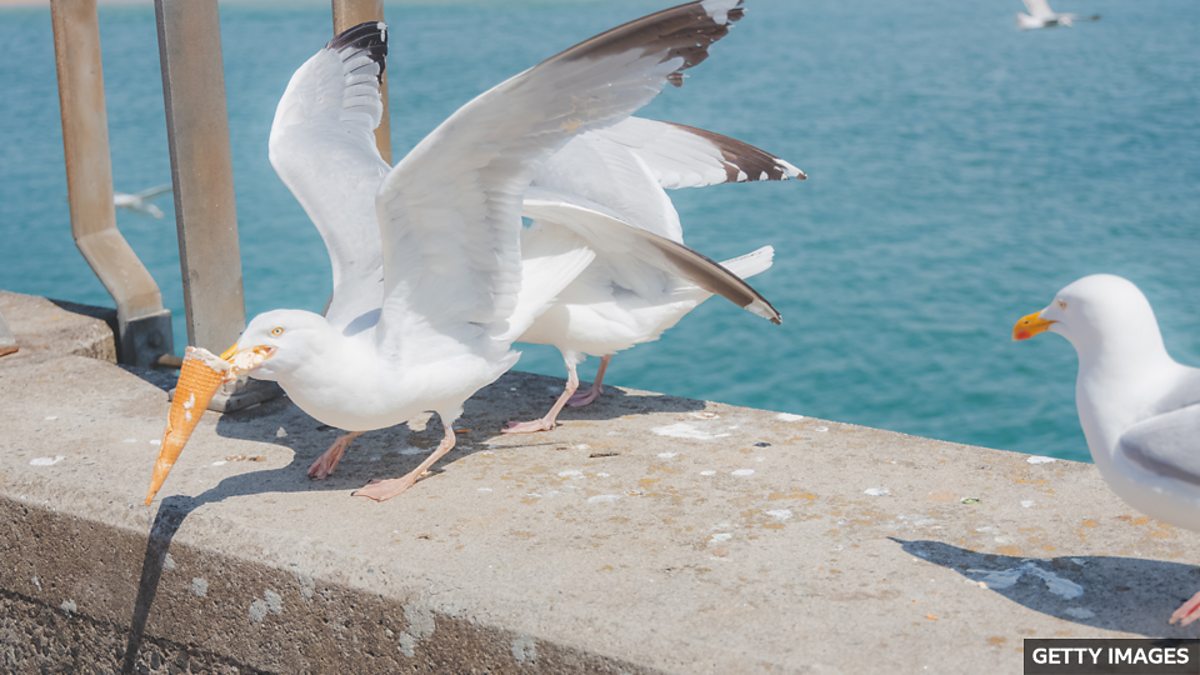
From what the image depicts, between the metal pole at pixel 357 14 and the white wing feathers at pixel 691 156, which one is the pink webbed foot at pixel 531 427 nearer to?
the white wing feathers at pixel 691 156

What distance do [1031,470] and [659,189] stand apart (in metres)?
1.05

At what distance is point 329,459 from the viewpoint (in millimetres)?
2723

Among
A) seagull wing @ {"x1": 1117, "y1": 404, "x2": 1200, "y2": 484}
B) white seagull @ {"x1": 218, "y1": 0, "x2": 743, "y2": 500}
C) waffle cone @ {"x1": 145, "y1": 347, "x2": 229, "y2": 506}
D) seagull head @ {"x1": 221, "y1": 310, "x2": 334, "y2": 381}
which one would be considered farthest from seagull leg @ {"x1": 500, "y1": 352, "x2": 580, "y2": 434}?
seagull wing @ {"x1": 1117, "y1": 404, "x2": 1200, "y2": 484}

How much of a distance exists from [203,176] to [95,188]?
885mm

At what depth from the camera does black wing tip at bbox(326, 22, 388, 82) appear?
3152 mm

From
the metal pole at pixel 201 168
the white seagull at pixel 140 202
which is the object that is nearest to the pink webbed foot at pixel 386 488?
the metal pole at pixel 201 168

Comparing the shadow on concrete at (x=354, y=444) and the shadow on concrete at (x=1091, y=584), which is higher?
the shadow on concrete at (x=1091, y=584)

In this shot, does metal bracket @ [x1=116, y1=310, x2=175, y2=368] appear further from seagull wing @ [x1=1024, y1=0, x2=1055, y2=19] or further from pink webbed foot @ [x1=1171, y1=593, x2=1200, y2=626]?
seagull wing @ [x1=1024, y1=0, x2=1055, y2=19]

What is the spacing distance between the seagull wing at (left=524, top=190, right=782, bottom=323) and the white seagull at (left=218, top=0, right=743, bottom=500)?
0.07 m

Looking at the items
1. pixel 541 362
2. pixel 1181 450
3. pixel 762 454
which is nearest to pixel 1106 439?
pixel 1181 450

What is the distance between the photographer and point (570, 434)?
9.78 ft

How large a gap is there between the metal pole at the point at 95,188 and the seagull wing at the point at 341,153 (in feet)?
3.11

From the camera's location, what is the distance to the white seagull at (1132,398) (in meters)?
1.83

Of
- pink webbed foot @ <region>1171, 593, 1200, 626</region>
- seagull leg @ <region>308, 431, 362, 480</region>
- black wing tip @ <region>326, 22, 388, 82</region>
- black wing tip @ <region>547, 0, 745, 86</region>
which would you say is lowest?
seagull leg @ <region>308, 431, 362, 480</region>
